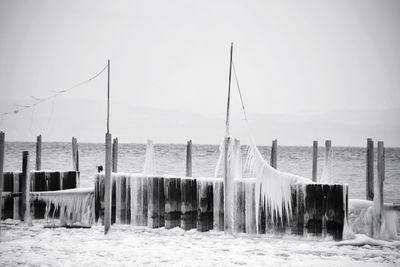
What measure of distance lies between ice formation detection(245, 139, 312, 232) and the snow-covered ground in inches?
26.9

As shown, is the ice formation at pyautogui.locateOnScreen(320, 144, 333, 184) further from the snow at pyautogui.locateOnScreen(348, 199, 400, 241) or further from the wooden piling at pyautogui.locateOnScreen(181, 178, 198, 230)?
the wooden piling at pyautogui.locateOnScreen(181, 178, 198, 230)

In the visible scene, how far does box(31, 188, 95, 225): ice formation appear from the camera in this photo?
1322 cm

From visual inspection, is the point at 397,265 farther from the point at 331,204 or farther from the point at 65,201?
the point at 65,201

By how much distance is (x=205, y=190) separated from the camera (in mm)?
12125

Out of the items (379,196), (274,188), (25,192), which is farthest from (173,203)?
(379,196)

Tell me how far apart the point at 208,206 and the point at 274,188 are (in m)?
1.75

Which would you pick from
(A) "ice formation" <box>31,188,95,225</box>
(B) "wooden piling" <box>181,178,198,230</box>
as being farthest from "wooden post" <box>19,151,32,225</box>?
(B) "wooden piling" <box>181,178,198,230</box>

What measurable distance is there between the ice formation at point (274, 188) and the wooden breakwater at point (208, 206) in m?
0.10

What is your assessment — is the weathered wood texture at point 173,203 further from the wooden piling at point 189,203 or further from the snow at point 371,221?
the snow at point 371,221

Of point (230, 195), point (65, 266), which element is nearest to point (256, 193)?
point (230, 195)

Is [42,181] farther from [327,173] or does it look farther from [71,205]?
[327,173]

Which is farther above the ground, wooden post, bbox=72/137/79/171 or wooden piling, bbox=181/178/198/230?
wooden post, bbox=72/137/79/171

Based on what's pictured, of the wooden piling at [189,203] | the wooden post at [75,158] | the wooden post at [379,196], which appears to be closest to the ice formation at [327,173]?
the wooden post at [379,196]

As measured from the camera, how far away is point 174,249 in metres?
10.7
